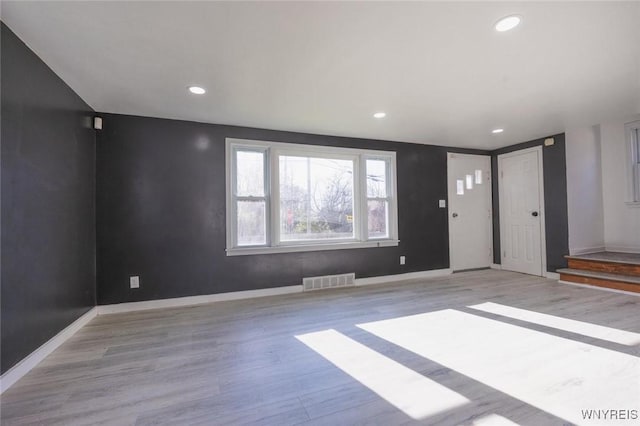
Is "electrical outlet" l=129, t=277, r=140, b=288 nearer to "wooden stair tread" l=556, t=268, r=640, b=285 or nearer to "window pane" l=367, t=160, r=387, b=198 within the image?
"window pane" l=367, t=160, r=387, b=198

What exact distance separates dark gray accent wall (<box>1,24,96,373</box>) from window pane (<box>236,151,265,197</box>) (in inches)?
64.3

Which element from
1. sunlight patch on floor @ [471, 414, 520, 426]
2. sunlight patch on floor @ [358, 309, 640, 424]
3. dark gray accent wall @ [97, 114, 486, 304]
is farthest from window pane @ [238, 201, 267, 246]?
sunlight patch on floor @ [471, 414, 520, 426]

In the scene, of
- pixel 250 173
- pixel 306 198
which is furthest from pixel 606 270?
pixel 250 173

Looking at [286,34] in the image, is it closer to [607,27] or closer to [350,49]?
[350,49]

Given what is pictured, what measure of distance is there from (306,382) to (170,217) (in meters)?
2.65

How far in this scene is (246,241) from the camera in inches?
154

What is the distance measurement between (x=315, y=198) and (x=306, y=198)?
0.47 ft

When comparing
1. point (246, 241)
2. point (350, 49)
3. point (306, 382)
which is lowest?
point (306, 382)

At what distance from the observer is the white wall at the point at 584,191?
4484mm

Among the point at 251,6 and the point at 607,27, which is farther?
the point at 607,27

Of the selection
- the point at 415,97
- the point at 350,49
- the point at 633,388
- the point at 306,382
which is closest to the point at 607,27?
the point at 415,97

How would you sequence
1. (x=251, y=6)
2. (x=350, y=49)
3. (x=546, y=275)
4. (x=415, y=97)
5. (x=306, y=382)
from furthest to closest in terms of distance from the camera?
(x=546, y=275), (x=415, y=97), (x=350, y=49), (x=306, y=382), (x=251, y=6)

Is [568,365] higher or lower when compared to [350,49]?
lower

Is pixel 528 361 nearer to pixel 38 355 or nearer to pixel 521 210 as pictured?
pixel 38 355
